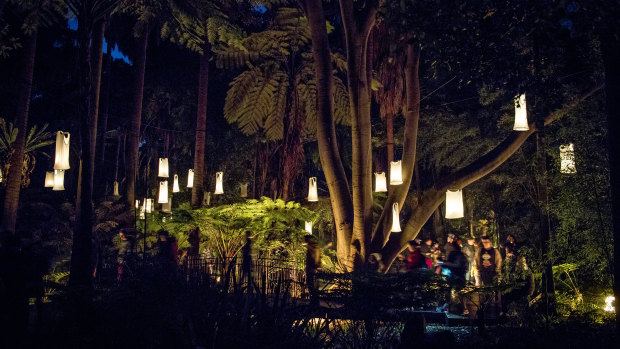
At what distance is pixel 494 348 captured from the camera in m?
5.95

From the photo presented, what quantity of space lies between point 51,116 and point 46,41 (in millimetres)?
3940

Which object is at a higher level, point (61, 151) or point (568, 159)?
point (61, 151)

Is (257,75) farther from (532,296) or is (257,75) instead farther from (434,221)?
(434,221)

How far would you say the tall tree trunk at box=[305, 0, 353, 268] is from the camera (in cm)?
1130

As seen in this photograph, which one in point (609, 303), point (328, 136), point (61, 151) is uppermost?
point (328, 136)

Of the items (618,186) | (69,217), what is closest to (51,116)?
(69,217)

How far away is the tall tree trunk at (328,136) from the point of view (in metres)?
11.3

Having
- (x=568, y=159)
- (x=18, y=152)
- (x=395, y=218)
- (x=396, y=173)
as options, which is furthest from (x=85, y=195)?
(x=568, y=159)

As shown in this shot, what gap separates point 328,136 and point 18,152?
740 centimetres

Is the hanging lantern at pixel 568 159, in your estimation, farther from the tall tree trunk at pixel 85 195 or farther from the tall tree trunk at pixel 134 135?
the tall tree trunk at pixel 134 135

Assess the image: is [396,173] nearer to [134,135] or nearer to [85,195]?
[85,195]

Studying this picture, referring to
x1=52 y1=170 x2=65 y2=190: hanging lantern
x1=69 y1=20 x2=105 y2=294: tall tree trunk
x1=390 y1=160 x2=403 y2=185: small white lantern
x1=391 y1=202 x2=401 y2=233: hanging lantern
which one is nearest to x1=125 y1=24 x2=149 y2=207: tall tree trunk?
x1=52 y1=170 x2=65 y2=190: hanging lantern

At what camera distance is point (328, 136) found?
11.4 m

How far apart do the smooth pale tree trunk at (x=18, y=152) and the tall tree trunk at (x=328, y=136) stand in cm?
657
